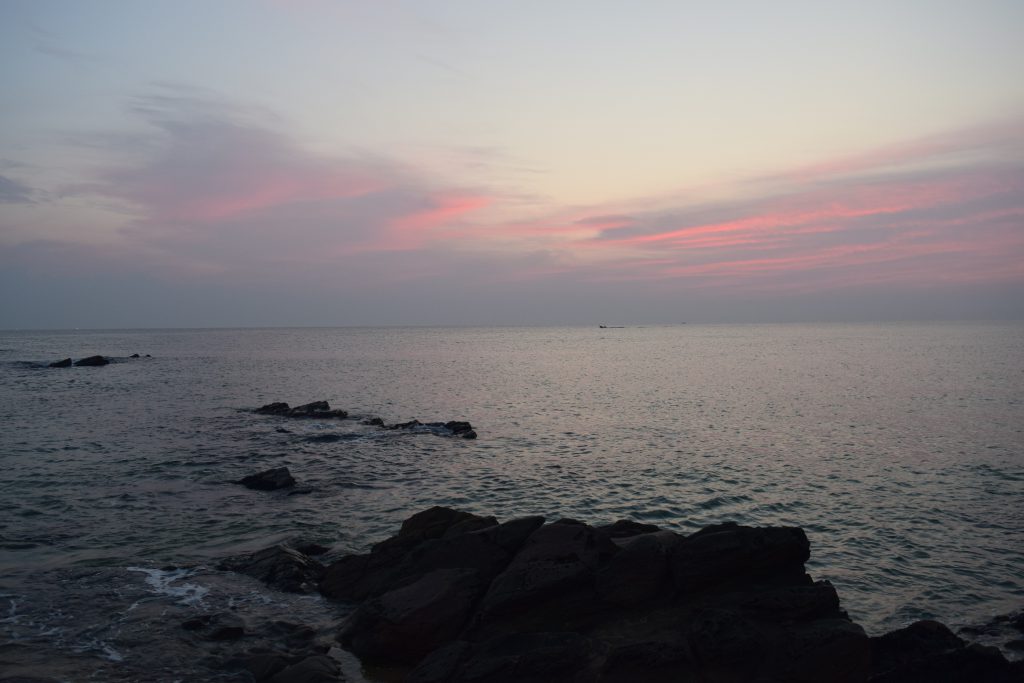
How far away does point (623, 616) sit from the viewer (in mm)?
16453

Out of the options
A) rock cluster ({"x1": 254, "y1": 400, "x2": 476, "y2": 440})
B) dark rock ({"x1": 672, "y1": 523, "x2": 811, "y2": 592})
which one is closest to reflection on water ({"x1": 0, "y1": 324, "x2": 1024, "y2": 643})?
rock cluster ({"x1": 254, "y1": 400, "x2": 476, "y2": 440})

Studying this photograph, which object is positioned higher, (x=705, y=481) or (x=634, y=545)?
(x=634, y=545)

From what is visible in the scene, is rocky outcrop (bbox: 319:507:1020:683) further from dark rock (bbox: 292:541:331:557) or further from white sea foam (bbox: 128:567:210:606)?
white sea foam (bbox: 128:567:210:606)

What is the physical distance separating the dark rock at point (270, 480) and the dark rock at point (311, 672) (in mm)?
19965

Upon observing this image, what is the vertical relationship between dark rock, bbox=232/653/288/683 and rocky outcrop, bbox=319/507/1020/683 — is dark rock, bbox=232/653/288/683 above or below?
below

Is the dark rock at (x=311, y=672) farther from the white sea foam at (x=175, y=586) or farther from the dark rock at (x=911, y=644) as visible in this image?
the dark rock at (x=911, y=644)

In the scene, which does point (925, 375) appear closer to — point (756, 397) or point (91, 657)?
point (756, 397)

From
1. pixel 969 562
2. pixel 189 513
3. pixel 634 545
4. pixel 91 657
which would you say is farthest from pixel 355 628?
pixel 969 562

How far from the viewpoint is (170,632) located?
56.7 ft

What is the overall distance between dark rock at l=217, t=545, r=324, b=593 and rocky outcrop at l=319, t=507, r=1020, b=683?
1492mm

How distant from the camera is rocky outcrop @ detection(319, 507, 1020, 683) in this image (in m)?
14.3

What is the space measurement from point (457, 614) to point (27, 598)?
13420 mm

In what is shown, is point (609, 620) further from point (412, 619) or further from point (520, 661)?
point (412, 619)

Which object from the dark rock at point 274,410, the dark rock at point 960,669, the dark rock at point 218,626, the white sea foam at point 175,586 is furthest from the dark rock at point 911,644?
the dark rock at point 274,410
